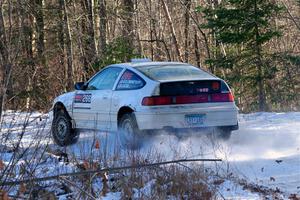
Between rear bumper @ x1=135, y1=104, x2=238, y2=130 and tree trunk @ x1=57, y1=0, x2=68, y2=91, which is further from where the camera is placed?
tree trunk @ x1=57, y1=0, x2=68, y2=91

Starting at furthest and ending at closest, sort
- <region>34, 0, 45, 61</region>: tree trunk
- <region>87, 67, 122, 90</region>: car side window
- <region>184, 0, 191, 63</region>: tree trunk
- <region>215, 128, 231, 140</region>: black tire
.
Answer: <region>184, 0, 191, 63</region>: tree trunk < <region>34, 0, 45, 61</region>: tree trunk < <region>87, 67, 122, 90</region>: car side window < <region>215, 128, 231, 140</region>: black tire

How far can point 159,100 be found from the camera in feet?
34.1

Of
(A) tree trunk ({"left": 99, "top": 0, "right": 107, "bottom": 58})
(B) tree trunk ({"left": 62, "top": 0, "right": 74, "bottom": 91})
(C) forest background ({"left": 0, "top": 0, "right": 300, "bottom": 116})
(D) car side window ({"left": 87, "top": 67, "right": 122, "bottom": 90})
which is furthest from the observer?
(A) tree trunk ({"left": 99, "top": 0, "right": 107, "bottom": 58})

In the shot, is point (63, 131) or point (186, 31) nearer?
point (63, 131)

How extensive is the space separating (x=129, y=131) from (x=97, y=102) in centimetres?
130

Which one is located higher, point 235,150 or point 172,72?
point 172,72

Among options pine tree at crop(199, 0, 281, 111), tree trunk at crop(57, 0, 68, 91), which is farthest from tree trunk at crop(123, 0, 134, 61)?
pine tree at crop(199, 0, 281, 111)

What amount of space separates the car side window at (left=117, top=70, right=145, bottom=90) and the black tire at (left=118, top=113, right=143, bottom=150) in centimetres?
51

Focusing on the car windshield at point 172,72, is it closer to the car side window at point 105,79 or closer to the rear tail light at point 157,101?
the rear tail light at point 157,101

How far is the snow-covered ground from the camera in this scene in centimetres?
784

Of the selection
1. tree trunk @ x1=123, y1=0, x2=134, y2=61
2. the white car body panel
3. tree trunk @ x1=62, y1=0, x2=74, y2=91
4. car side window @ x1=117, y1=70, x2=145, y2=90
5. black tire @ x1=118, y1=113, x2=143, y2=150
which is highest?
tree trunk @ x1=123, y1=0, x2=134, y2=61

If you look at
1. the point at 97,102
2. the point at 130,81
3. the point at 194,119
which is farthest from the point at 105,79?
the point at 194,119

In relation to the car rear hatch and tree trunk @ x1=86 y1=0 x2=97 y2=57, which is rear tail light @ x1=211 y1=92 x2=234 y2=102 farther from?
tree trunk @ x1=86 y1=0 x2=97 y2=57

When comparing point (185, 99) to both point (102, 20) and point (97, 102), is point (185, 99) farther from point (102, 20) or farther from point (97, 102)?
point (102, 20)
